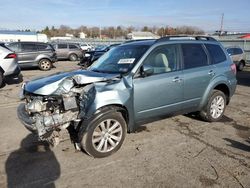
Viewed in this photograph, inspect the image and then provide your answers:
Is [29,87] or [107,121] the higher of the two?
[29,87]

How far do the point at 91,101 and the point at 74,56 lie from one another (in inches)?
868

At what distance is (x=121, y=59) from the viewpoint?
5059 mm

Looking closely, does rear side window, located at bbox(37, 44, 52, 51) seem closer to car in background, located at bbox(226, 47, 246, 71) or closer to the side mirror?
car in background, located at bbox(226, 47, 246, 71)

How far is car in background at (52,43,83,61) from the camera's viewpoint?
80.9ft

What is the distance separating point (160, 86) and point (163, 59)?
1.87 ft

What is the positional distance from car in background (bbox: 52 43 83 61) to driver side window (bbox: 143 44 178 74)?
20699mm

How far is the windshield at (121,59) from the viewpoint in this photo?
15.6ft

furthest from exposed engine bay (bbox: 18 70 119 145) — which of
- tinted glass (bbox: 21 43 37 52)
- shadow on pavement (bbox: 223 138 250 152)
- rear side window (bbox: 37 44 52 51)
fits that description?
rear side window (bbox: 37 44 52 51)

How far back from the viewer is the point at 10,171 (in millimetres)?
3891

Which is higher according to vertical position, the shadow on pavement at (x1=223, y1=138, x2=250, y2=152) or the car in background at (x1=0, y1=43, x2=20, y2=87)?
the car in background at (x1=0, y1=43, x2=20, y2=87)

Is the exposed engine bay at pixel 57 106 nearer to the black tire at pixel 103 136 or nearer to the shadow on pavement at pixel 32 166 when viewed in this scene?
the black tire at pixel 103 136

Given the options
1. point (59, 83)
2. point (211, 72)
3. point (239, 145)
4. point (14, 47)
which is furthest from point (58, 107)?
point (14, 47)

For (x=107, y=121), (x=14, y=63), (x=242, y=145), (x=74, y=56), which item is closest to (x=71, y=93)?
(x=107, y=121)

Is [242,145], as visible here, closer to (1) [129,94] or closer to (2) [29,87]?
(1) [129,94]
